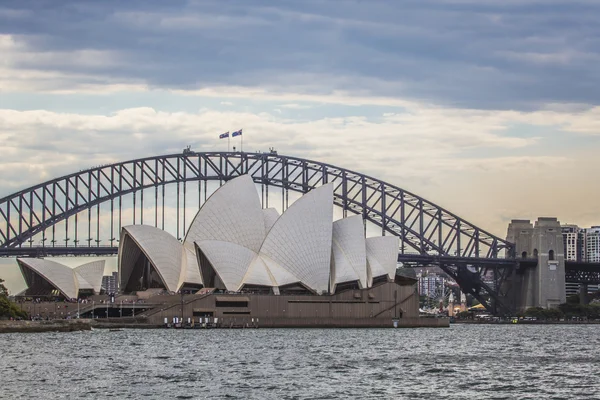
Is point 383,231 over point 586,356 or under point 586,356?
over

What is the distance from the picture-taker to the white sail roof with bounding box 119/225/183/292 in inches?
4781

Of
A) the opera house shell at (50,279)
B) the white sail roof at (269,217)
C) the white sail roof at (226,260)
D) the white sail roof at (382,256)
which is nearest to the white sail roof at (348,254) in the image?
the white sail roof at (382,256)

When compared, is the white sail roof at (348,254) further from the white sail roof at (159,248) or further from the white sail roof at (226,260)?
the white sail roof at (159,248)

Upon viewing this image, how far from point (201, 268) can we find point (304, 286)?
33.0ft

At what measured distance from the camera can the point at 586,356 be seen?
256 ft

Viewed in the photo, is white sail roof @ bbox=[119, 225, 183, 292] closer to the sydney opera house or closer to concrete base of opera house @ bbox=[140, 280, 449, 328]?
the sydney opera house

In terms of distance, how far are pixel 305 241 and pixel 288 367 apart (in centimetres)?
5527

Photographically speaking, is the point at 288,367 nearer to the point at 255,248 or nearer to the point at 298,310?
the point at 298,310

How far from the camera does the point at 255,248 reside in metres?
120

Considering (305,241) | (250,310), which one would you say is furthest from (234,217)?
(250,310)

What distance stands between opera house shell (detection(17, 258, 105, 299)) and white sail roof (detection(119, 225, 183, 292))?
7945 millimetres

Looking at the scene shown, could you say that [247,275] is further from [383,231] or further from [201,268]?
[383,231]

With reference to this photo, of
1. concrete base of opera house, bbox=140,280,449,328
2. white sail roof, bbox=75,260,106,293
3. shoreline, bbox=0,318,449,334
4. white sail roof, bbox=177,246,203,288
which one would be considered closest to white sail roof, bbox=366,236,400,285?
concrete base of opera house, bbox=140,280,449,328

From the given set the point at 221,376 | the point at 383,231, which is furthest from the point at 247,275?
the point at 221,376
